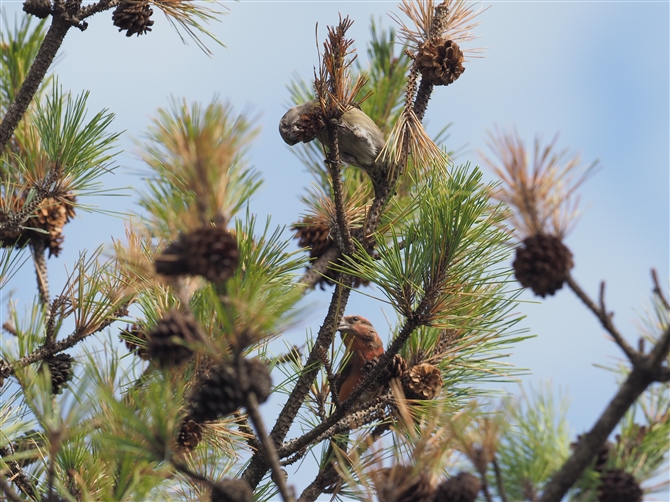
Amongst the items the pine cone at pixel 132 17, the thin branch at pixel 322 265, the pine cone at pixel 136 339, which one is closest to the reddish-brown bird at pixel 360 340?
the thin branch at pixel 322 265

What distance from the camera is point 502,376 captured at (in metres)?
2.40

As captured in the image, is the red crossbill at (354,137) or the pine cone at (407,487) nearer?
the pine cone at (407,487)

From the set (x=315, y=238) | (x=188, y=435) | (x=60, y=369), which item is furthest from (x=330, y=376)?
Result: (x=315, y=238)

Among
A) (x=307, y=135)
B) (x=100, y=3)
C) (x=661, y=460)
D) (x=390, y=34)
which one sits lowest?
(x=661, y=460)

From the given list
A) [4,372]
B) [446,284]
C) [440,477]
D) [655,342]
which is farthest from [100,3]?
[655,342]

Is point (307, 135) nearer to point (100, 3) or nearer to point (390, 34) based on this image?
point (100, 3)

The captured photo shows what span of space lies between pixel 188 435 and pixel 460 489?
3.06ft

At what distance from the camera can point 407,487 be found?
1.44 metres

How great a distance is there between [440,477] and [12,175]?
218 centimetres

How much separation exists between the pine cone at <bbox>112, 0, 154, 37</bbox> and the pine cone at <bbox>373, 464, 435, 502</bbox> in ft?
5.95

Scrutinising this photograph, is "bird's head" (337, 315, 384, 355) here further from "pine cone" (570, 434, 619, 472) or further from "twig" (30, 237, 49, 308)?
"pine cone" (570, 434, 619, 472)

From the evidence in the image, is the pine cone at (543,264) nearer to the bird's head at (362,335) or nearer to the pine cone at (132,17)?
the pine cone at (132,17)

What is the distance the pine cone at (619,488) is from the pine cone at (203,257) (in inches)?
29.3

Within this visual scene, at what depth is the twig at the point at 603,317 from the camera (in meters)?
1.28
